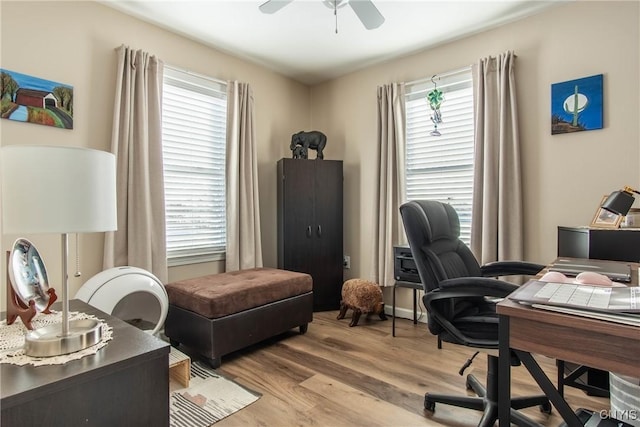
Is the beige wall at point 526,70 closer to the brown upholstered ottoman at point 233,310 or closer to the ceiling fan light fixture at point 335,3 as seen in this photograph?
the brown upholstered ottoman at point 233,310

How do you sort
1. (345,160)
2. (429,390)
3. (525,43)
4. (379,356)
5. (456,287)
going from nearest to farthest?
(456,287) → (429,390) → (379,356) → (525,43) → (345,160)

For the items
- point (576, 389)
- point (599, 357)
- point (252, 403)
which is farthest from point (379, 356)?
point (599, 357)

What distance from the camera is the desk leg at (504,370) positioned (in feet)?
3.28

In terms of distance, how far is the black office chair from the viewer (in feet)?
4.70

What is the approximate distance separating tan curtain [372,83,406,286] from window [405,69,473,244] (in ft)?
0.29

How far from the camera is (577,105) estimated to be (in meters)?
2.43

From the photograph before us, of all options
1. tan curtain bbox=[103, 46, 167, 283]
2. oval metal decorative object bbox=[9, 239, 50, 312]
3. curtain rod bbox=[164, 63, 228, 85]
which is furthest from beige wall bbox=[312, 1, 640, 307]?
oval metal decorative object bbox=[9, 239, 50, 312]

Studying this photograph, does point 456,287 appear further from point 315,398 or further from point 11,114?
point 11,114

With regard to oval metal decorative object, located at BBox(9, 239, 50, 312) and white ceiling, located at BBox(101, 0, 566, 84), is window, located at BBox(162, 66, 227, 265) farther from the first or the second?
oval metal decorative object, located at BBox(9, 239, 50, 312)

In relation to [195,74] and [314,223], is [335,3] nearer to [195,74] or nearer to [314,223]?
[195,74]

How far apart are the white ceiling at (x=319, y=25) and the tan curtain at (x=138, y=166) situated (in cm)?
45

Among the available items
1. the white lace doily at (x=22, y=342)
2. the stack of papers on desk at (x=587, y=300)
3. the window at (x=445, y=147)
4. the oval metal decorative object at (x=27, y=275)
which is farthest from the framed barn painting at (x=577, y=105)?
the oval metal decorative object at (x=27, y=275)

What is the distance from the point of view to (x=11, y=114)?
209 centimetres

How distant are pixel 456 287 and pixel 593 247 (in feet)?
3.71
